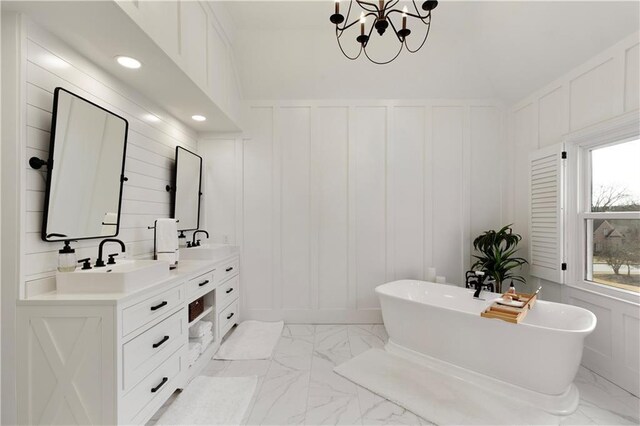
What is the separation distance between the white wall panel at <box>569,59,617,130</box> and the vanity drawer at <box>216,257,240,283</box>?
3558 millimetres

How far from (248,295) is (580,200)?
11.7 ft

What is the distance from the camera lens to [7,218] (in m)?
1.46

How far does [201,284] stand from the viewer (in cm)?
246

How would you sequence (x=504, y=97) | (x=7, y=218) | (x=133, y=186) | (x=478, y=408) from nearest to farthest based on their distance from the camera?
(x=7, y=218)
(x=478, y=408)
(x=133, y=186)
(x=504, y=97)

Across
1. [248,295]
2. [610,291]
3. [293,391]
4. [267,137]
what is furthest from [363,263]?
[610,291]

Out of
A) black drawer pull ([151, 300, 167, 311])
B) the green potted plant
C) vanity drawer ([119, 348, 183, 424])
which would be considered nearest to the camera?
vanity drawer ([119, 348, 183, 424])

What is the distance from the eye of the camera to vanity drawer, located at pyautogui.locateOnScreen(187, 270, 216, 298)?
227 centimetres

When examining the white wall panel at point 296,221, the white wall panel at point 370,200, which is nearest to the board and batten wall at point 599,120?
the white wall panel at point 370,200

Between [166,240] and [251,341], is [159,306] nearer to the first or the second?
[166,240]

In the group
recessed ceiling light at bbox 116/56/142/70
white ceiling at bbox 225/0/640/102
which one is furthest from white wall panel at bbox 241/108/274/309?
recessed ceiling light at bbox 116/56/142/70

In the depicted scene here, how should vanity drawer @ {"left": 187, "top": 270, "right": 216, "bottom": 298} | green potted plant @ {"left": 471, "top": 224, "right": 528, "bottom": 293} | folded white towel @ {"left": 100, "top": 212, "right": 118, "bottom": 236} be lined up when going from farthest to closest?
green potted plant @ {"left": 471, "top": 224, "right": 528, "bottom": 293}
vanity drawer @ {"left": 187, "top": 270, "right": 216, "bottom": 298}
folded white towel @ {"left": 100, "top": 212, "right": 118, "bottom": 236}

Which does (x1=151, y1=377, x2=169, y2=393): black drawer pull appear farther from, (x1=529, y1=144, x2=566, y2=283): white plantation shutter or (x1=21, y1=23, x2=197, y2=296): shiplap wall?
(x1=529, y1=144, x2=566, y2=283): white plantation shutter

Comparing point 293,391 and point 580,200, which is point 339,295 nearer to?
point 293,391

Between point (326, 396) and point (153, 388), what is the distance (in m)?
1.15
